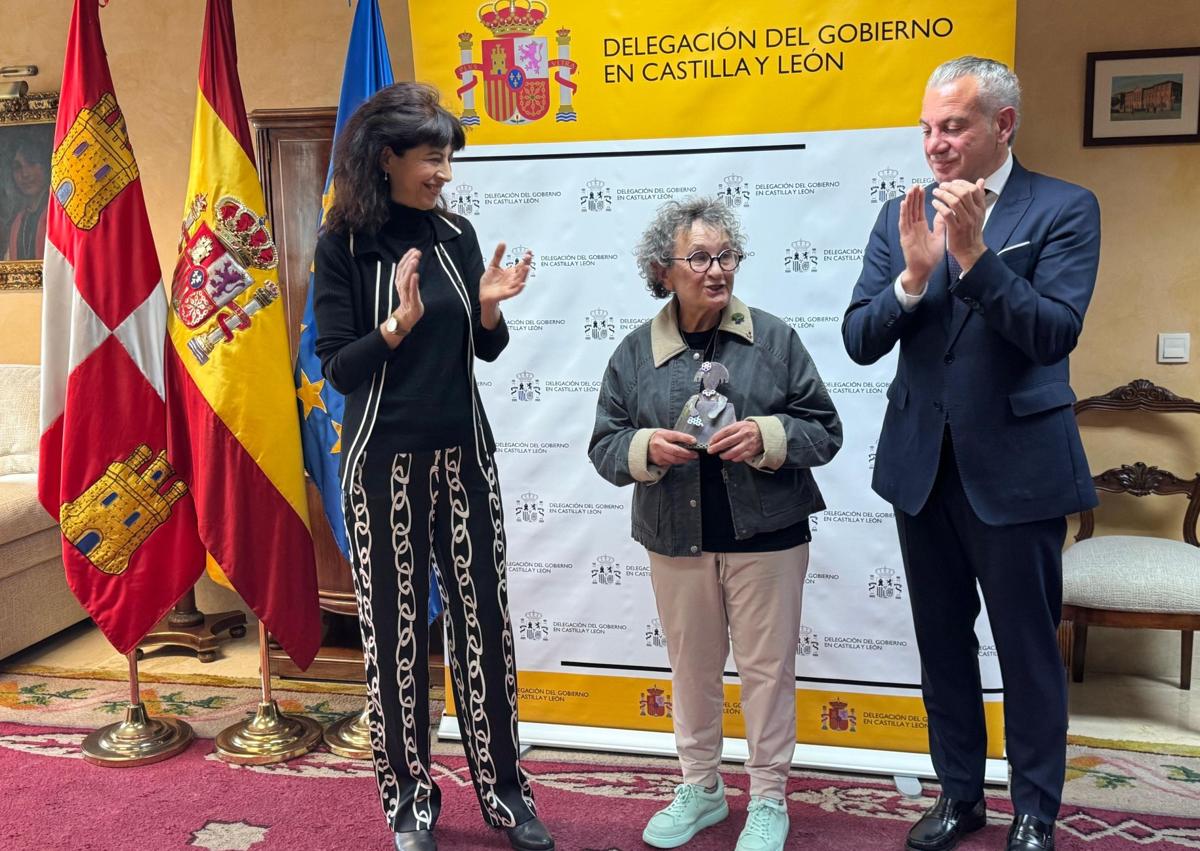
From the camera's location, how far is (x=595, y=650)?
299cm

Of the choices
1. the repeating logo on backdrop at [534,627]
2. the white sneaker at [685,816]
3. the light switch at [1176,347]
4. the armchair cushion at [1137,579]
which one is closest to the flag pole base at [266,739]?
the repeating logo on backdrop at [534,627]

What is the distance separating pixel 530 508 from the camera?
9.77ft

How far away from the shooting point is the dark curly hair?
2066 mm

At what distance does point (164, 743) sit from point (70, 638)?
1372mm

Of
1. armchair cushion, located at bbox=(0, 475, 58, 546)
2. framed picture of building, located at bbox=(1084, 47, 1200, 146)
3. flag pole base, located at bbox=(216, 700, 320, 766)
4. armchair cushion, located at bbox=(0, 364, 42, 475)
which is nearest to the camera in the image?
flag pole base, located at bbox=(216, 700, 320, 766)

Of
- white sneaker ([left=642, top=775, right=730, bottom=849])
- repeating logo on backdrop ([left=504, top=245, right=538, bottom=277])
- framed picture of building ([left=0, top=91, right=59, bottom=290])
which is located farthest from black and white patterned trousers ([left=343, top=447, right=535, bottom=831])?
framed picture of building ([left=0, top=91, right=59, bottom=290])

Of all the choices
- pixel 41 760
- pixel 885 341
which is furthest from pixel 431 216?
pixel 41 760

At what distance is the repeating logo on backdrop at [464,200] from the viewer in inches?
115

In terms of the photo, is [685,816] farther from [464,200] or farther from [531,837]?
[464,200]

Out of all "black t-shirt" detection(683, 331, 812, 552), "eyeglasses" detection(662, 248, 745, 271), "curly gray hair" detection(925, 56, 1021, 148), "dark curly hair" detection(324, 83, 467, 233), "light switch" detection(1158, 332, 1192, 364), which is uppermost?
"curly gray hair" detection(925, 56, 1021, 148)

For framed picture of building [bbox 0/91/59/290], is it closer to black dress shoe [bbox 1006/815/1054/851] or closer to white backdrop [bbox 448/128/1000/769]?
white backdrop [bbox 448/128/1000/769]

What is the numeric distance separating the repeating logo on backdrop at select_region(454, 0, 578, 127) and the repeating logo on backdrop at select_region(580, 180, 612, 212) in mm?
184

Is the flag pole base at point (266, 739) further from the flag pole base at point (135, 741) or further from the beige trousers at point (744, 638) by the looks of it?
the beige trousers at point (744, 638)

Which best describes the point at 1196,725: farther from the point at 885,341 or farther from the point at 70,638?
the point at 70,638
